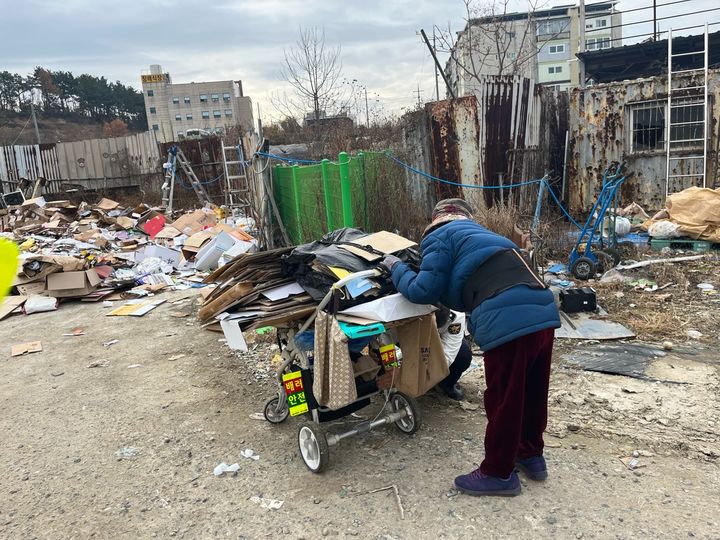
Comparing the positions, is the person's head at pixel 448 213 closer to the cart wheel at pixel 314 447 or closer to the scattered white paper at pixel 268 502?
the cart wheel at pixel 314 447

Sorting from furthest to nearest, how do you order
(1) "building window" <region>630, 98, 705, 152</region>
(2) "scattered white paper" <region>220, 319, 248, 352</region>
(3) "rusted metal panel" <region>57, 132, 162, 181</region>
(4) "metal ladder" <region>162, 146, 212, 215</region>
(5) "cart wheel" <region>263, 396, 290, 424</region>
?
(3) "rusted metal panel" <region>57, 132, 162, 181</region>
(4) "metal ladder" <region>162, 146, 212, 215</region>
(1) "building window" <region>630, 98, 705, 152</region>
(5) "cart wheel" <region>263, 396, 290, 424</region>
(2) "scattered white paper" <region>220, 319, 248, 352</region>

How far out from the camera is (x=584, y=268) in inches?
266

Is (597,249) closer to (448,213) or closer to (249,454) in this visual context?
(448,213)

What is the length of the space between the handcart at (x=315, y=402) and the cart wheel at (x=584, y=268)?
431cm

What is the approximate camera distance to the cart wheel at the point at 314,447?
3.01 meters

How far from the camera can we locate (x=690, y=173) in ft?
32.0

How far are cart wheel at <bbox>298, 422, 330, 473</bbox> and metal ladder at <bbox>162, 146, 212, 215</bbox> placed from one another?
1365cm

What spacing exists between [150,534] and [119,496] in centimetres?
47

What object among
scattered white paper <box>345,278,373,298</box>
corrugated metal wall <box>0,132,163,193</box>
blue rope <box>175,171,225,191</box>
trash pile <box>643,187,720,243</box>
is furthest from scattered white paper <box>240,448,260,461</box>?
corrugated metal wall <box>0,132,163,193</box>

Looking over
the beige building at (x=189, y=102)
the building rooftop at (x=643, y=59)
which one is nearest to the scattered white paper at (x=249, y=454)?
the building rooftop at (x=643, y=59)

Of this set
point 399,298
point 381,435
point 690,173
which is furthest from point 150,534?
point 690,173

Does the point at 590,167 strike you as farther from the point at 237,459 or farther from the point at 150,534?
the point at 150,534

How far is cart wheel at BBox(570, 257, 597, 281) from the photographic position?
6738mm

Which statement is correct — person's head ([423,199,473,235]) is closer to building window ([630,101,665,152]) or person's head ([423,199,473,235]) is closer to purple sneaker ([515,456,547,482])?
purple sneaker ([515,456,547,482])
